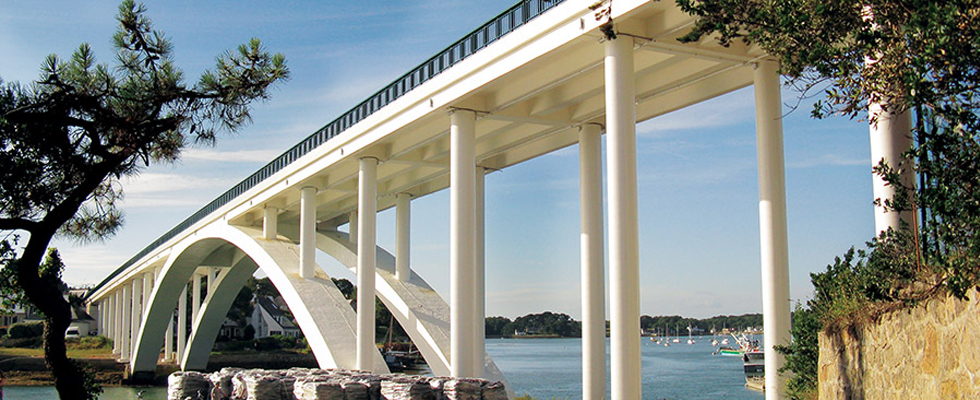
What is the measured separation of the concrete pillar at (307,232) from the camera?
30672 millimetres

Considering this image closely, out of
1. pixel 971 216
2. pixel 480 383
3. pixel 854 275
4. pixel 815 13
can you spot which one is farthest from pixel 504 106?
pixel 971 216

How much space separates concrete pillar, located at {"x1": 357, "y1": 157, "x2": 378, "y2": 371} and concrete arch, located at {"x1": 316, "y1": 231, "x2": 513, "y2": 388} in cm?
233

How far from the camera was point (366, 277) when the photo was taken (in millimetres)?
24891

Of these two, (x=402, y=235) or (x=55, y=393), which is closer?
(x=402, y=235)

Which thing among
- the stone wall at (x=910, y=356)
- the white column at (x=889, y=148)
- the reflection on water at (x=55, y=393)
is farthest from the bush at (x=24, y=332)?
the stone wall at (x=910, y=356)

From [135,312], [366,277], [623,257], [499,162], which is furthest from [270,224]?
[135,312]

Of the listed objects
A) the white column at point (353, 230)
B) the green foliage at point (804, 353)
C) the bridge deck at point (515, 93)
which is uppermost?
the bridge deck at point (515, 93)

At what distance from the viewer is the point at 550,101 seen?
64.7 ft

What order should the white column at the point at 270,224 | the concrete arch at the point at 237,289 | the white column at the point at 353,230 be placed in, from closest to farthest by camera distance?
1. the concrete arch at the point at 237,289
2. the white column at the point at 270,224
3. the white column at the point at 353,230

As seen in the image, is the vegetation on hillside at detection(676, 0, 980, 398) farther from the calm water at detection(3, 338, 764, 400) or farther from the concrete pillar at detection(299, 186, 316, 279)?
the calm water at detection(3, 338, 764, 400)

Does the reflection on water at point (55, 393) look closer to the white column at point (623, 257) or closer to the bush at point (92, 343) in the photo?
the bush at point (92, 343)

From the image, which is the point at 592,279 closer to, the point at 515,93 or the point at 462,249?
the point at 462,249

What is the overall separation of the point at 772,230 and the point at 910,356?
6751 mm

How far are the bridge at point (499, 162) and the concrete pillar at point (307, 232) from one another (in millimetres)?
58
